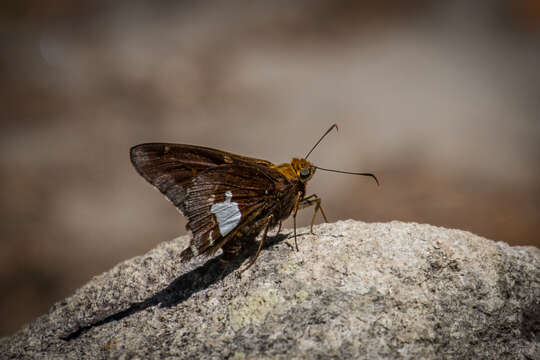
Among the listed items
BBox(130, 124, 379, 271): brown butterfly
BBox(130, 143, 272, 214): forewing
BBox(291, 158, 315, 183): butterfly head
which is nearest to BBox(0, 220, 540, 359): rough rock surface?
BBox(130, 124, 379, 271): brown butterfly

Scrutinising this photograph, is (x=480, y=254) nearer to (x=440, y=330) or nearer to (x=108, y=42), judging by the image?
(x=440, y=330)

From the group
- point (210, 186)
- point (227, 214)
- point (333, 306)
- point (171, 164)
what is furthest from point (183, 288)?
point (333, 306)

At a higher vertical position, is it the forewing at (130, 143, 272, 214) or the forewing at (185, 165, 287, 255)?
the forewing at (130, 143, 272, 214)

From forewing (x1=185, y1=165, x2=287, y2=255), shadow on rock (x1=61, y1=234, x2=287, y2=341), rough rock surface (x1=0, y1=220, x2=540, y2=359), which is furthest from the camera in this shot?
shadow on rock (x1=61, y1=234, x2=287, y2=341)

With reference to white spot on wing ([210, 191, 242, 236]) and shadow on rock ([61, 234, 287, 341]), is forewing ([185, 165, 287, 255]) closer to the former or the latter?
white spot on wing ([210, 191, 242, 236])

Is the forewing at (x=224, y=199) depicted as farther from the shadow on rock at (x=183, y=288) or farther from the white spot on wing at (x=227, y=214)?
the shadow on rock at (x=183, y=288)

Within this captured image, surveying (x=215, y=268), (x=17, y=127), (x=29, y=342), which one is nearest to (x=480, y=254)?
(x=215, y=268)

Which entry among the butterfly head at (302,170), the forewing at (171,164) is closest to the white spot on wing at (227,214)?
the forewing at (171,164)
